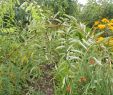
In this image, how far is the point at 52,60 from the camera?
4.02 meters

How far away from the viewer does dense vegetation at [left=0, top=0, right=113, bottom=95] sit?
11.5ft

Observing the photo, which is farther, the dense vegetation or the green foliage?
the green foliage

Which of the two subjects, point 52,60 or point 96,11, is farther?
point 96,11

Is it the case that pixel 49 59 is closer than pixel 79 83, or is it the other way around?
pixel 79 83

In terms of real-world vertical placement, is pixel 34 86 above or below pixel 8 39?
below

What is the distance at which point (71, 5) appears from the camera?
7.98 meters

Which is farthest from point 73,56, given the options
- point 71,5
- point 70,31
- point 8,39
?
point 71,5

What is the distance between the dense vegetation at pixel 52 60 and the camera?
138 inches

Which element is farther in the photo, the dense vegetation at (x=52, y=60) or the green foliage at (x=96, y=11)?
the green foliage at (x=96, y=11)

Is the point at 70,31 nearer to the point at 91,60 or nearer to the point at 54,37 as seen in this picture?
the point at 54,37

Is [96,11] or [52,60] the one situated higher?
[96,11]

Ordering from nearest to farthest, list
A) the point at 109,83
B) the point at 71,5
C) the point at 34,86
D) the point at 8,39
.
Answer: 1. the point at 109,83
2. the point at 34,86
3. the point at 8,39
4. the point at 71,5

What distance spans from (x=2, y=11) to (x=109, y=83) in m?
1.36

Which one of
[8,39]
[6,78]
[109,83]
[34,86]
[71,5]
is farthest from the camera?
[71,5]
